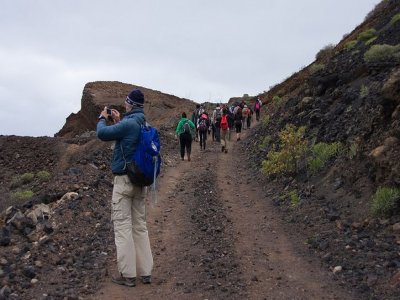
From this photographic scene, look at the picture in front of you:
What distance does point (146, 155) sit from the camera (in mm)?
6035

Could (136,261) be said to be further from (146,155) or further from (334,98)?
(334,98)

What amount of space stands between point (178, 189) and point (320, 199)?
3798mm

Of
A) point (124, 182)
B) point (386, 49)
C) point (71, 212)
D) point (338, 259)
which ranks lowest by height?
point (338, 259)

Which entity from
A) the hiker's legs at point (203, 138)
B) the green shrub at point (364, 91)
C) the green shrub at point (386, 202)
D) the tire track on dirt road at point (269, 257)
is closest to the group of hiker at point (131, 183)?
the tire track on dirt road at point (269, 257)

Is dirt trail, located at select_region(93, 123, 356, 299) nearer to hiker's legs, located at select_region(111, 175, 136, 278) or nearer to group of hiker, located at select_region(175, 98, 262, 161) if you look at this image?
hiker's legs, located at select_region(111, 175, 136, 278)

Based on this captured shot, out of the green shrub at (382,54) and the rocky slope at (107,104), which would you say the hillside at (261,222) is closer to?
the green shrub at (382,54)

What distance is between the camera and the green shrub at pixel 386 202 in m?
7.50

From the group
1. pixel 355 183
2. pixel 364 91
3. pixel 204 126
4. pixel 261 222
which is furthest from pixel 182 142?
pixel 355 183

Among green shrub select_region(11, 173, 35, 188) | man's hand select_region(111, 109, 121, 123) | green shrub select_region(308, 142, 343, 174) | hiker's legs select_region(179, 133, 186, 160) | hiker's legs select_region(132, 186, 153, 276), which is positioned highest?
man's hand select_region(111, 109, 121, 123)

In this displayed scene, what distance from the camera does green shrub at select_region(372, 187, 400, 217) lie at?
24.6 ft

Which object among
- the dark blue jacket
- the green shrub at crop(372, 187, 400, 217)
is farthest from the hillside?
the dark blue jacket

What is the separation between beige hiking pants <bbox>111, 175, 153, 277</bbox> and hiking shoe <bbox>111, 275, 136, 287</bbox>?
2.5 inches

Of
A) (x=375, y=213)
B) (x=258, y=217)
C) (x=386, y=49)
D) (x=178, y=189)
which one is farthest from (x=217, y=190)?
(x=386, y=49)

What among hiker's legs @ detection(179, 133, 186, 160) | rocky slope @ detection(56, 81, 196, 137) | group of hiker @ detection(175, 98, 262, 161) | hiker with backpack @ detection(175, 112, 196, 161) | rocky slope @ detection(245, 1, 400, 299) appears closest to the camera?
rocky slope @ detection(245, 1, 400, 299)
